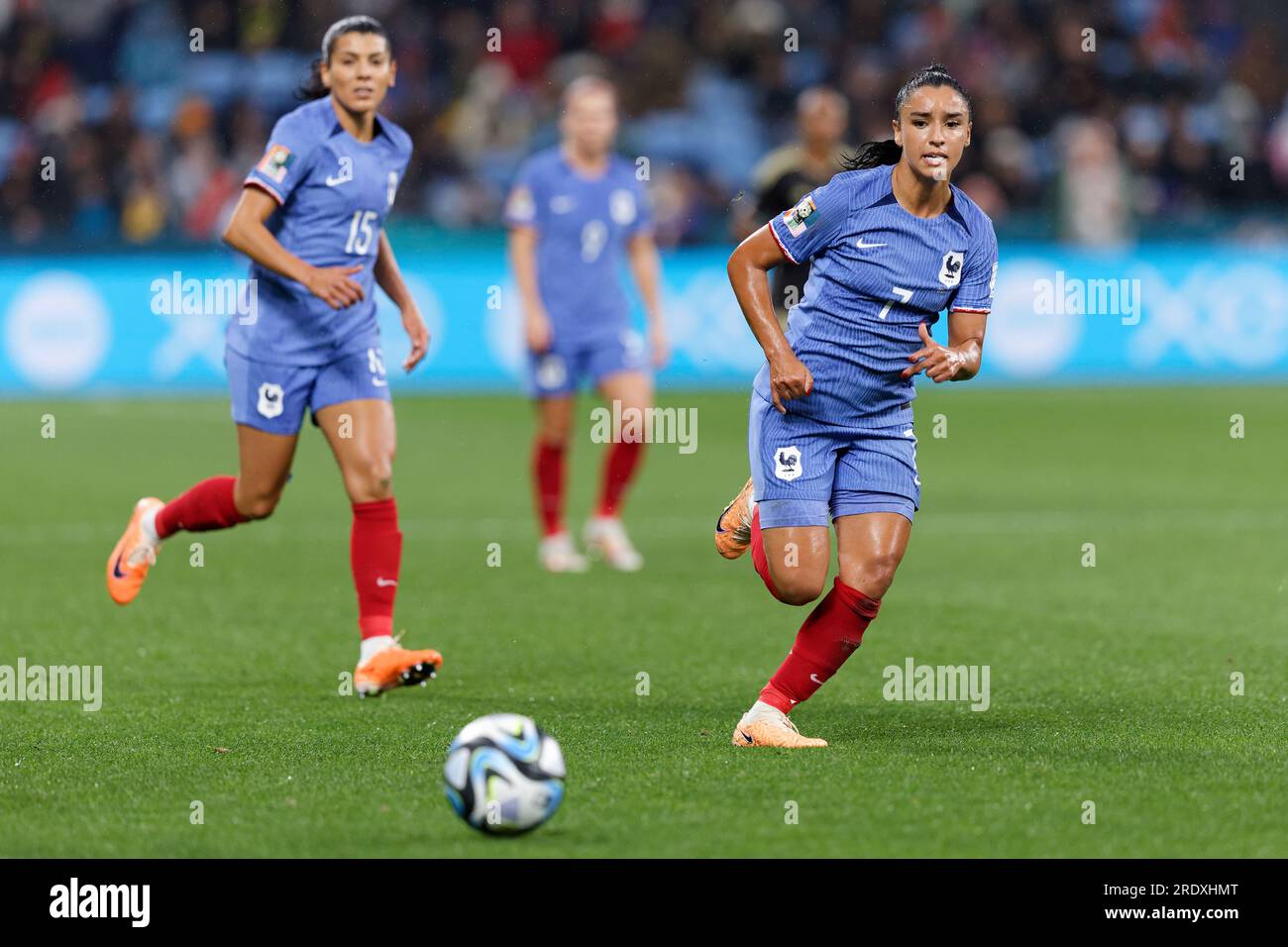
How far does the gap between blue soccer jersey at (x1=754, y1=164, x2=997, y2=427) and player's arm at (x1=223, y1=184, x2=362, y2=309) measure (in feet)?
4.80

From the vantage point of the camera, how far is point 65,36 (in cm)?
2325

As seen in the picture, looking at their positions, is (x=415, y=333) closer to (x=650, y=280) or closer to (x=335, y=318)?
(x=335, y=318)

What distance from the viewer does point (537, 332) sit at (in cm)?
1081

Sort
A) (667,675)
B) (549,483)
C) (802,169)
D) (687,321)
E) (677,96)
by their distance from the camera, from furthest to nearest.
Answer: (677,96) < (687,321) < (549,483) < (802,169) < (667,675)

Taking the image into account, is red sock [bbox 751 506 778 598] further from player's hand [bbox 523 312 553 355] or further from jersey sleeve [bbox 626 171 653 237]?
jersey sleeve [bbox 626 171 653 237]

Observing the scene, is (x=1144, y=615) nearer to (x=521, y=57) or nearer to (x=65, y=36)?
(x=521, y=57)

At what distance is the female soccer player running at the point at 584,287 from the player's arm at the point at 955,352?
477 cm

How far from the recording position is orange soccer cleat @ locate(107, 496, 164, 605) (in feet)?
26.2

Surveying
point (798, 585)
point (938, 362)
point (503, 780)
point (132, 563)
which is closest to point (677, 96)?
point (132, 563)

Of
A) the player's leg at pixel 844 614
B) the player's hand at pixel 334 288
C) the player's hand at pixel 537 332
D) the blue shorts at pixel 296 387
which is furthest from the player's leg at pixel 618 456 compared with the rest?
the player's leg at pixel 844 614

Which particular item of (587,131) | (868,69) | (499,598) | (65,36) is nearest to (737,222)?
(587,131)

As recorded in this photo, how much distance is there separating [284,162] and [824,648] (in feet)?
8.12

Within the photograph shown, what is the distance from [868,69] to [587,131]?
495 inches

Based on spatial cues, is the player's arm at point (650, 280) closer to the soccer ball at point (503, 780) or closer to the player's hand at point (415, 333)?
the player's hand at point (415, 333)
